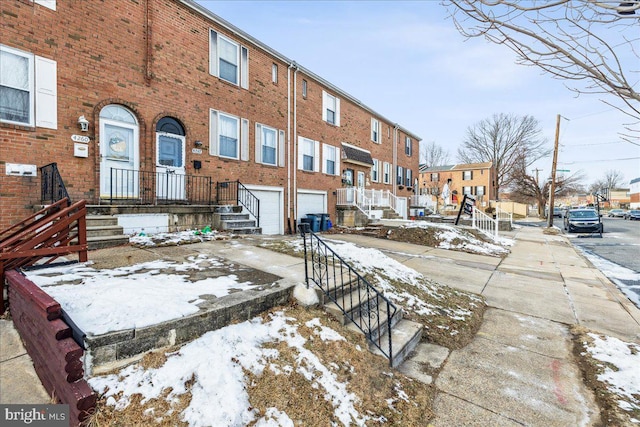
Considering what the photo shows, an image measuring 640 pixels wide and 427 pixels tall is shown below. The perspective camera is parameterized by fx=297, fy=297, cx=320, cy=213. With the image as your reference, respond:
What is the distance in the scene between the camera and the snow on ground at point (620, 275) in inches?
259

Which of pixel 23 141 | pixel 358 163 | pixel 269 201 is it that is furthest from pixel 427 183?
pixel 23 141

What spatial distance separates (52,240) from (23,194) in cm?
381

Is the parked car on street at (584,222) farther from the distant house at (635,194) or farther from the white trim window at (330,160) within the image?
the distant house at (635,194)

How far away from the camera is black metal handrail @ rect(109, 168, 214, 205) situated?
779 cm

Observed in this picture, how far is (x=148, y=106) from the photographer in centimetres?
834

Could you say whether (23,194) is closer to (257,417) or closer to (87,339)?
(87,339)

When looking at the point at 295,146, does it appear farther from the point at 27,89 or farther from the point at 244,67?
the point at 27,89

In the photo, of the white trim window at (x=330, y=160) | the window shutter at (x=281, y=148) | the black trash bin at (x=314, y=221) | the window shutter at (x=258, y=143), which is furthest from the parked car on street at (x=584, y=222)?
the window shutter at (x=258, y=143)

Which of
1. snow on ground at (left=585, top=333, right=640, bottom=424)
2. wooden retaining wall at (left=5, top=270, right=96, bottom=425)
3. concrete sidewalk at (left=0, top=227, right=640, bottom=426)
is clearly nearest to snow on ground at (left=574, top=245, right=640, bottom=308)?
concrete sidewalk at (left=0, top=227, right=640, bottom=426)

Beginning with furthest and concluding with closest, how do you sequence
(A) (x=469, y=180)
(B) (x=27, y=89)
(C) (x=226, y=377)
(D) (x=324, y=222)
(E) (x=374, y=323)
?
1. (A) (x=469, y=180)
2. (D) (x=324, y=222)
3. (B) (x=27, y=89)
4. (E) (x=374, y=323)
5. (C) (x=226, y=377)

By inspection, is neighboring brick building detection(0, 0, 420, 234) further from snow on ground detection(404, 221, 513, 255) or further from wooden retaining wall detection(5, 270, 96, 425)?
snow on ground detection(404, 221, 513, 255)

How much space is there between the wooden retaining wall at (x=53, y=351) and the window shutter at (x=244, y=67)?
32.7 feet

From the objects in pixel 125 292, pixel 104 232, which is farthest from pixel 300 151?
pixel 125 292

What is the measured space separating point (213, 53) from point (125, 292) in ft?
31.4
